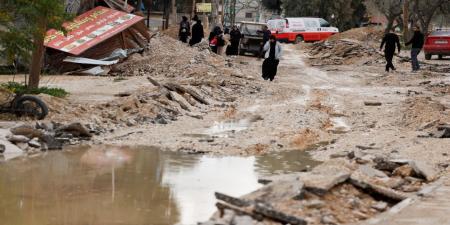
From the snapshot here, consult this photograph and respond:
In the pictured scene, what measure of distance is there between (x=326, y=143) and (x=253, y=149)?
153 cm

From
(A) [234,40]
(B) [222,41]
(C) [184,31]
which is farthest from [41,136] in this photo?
(C) [184,31]

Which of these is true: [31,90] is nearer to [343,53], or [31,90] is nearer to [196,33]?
[196,33]

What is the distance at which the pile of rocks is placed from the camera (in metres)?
12.1

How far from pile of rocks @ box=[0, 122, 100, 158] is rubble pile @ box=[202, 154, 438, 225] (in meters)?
4.51

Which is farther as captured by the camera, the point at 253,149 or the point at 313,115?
the point at 313,115

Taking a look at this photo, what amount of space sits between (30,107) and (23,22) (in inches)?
79.2

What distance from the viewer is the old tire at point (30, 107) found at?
46.7ft

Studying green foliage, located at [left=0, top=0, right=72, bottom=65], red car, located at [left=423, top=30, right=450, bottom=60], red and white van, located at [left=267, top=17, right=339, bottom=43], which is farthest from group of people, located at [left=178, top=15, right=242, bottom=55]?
green foliage, located at [left=0, top=0, right=72, bottom=65]

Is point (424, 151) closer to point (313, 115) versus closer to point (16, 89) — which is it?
point (313, 115)

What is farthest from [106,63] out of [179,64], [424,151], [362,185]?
[362,185]

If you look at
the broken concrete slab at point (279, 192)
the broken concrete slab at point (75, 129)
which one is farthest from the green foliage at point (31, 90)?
the broken concrete slab at point (279, 192)

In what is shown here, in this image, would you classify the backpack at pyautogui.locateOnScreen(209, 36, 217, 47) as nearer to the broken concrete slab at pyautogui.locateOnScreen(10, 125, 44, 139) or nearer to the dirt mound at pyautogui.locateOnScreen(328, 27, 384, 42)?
the dirt mound at pyautogui.locateOnScreen(328, 27, 384, 42)

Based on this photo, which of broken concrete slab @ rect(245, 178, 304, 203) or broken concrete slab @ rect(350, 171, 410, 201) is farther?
broken concrete slab @ rect(350, 171, 410, 201)

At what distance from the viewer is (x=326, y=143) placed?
13.5 m
